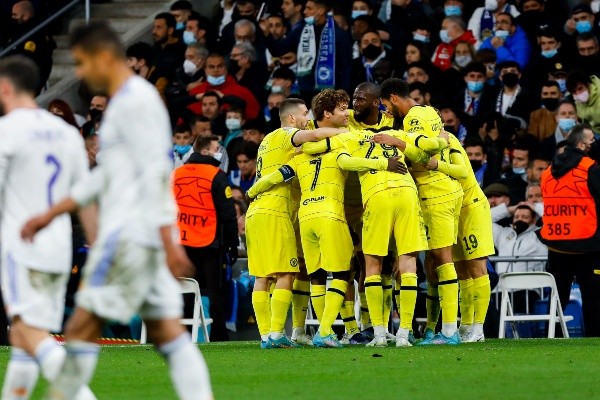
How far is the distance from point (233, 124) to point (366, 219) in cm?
749

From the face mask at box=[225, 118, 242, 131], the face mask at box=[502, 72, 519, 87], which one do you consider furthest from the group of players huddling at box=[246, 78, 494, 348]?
the face mask at box=[225, 118, 242, 131]

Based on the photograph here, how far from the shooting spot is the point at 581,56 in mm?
19969

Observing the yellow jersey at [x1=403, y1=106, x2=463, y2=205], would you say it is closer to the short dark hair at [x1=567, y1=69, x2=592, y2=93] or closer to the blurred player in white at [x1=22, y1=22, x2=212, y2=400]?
the short dark hair at [x1=567, y1=69, x2=592, y2=93]

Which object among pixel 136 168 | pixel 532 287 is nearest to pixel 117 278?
pixel 136 168

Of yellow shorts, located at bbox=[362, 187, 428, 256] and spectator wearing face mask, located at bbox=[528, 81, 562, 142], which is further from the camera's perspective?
spectator wearing face mask, located at bbox=[528, 81, 562, 142]

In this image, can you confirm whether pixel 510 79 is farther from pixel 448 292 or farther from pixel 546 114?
pixel 448 292

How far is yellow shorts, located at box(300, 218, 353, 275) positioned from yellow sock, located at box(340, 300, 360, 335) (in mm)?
952

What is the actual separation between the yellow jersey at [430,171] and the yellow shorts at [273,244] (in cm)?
140

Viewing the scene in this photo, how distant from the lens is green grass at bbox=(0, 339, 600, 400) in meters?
9.91

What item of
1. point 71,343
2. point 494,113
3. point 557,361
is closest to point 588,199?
point 494,113

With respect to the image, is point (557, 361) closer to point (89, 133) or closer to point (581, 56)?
point (581, 56)

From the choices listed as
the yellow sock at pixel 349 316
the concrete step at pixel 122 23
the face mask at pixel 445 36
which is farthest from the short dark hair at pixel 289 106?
the concrete step at pixel 122 23

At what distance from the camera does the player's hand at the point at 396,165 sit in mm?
13984

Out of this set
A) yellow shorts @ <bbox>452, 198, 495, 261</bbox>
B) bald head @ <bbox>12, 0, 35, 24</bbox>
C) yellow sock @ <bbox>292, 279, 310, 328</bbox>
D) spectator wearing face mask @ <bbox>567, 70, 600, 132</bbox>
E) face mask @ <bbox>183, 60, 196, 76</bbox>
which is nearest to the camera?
yellow shorts @ <bbox>452, 198, 495, 261</bbox>
